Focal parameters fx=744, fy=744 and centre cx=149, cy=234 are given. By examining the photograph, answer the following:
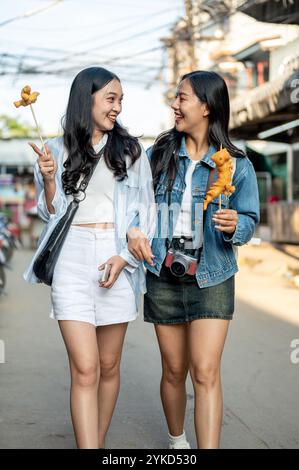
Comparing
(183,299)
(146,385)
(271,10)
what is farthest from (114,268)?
(271,10)

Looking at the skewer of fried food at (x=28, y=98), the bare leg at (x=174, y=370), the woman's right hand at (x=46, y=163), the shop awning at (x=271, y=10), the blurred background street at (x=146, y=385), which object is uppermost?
the shop awning at (x=271, y=10)

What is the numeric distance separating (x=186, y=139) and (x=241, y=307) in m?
5.98

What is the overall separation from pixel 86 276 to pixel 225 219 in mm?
679

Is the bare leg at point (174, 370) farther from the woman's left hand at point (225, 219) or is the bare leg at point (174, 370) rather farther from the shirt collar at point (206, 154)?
the shirt collar at point (206, 154)

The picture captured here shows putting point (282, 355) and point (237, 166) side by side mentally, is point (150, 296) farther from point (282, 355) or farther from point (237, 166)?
point (282, 355)

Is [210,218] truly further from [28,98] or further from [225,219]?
[28,98]

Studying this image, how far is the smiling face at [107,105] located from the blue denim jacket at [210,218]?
445 millimetres

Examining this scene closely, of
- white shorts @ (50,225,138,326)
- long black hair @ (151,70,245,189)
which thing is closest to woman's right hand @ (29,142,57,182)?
white shorts @ (50,225,138,326)

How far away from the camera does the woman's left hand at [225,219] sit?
328cm

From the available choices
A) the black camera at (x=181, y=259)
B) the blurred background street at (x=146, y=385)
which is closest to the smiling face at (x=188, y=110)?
the black camera at (x=181, y=259)

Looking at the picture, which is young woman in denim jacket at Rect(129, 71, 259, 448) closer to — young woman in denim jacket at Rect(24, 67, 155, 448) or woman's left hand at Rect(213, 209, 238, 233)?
woman's left hand at Rect(213, 209, 238, 233)

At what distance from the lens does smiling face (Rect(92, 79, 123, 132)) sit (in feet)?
11.2

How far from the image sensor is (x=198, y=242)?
3539mm

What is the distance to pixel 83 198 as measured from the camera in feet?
11.2
